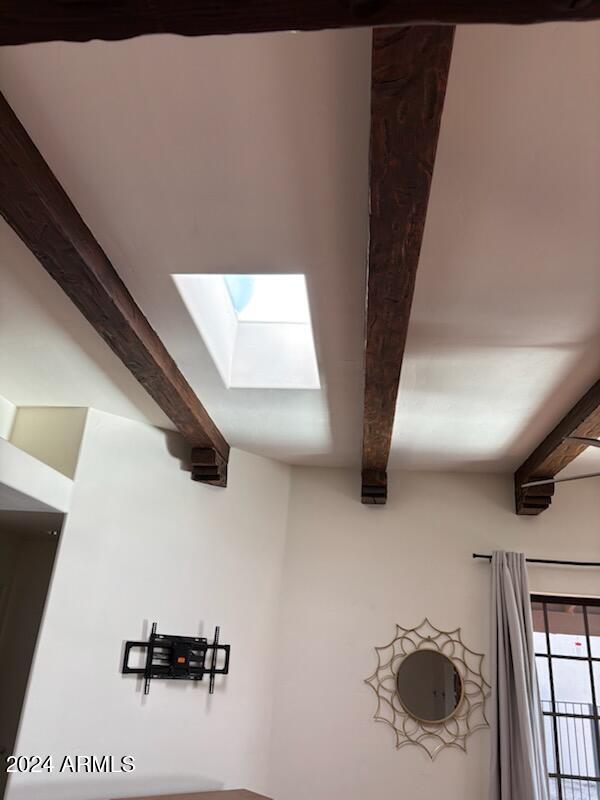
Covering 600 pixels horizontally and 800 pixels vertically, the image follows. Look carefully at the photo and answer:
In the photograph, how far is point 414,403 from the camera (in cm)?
342

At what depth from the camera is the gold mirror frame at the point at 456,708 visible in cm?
410

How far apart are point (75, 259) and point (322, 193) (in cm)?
81

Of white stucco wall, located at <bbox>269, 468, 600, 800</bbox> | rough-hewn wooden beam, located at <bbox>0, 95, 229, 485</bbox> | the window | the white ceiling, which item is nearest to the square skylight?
the white ceiling

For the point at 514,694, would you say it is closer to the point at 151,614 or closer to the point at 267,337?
the point at 151,614

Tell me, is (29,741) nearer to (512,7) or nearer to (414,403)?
(414,403)

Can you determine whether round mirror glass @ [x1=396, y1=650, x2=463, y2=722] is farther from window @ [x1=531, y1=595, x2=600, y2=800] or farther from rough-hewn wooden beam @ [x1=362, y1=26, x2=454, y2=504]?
rough-hewn wooden beam @ [x1=362, y1=26, x2=454, y2=504]

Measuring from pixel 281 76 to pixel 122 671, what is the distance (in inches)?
118

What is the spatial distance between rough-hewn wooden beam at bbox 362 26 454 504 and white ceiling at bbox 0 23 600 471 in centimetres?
15

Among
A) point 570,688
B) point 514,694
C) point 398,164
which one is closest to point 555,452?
point 514,694

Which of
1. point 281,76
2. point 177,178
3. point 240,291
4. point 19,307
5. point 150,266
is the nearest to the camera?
point 281,76

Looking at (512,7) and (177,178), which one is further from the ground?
(177,178)

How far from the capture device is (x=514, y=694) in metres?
3.99

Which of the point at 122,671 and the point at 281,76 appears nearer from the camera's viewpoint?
the point at 281,76

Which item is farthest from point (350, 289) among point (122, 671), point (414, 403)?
point (122, 671)
